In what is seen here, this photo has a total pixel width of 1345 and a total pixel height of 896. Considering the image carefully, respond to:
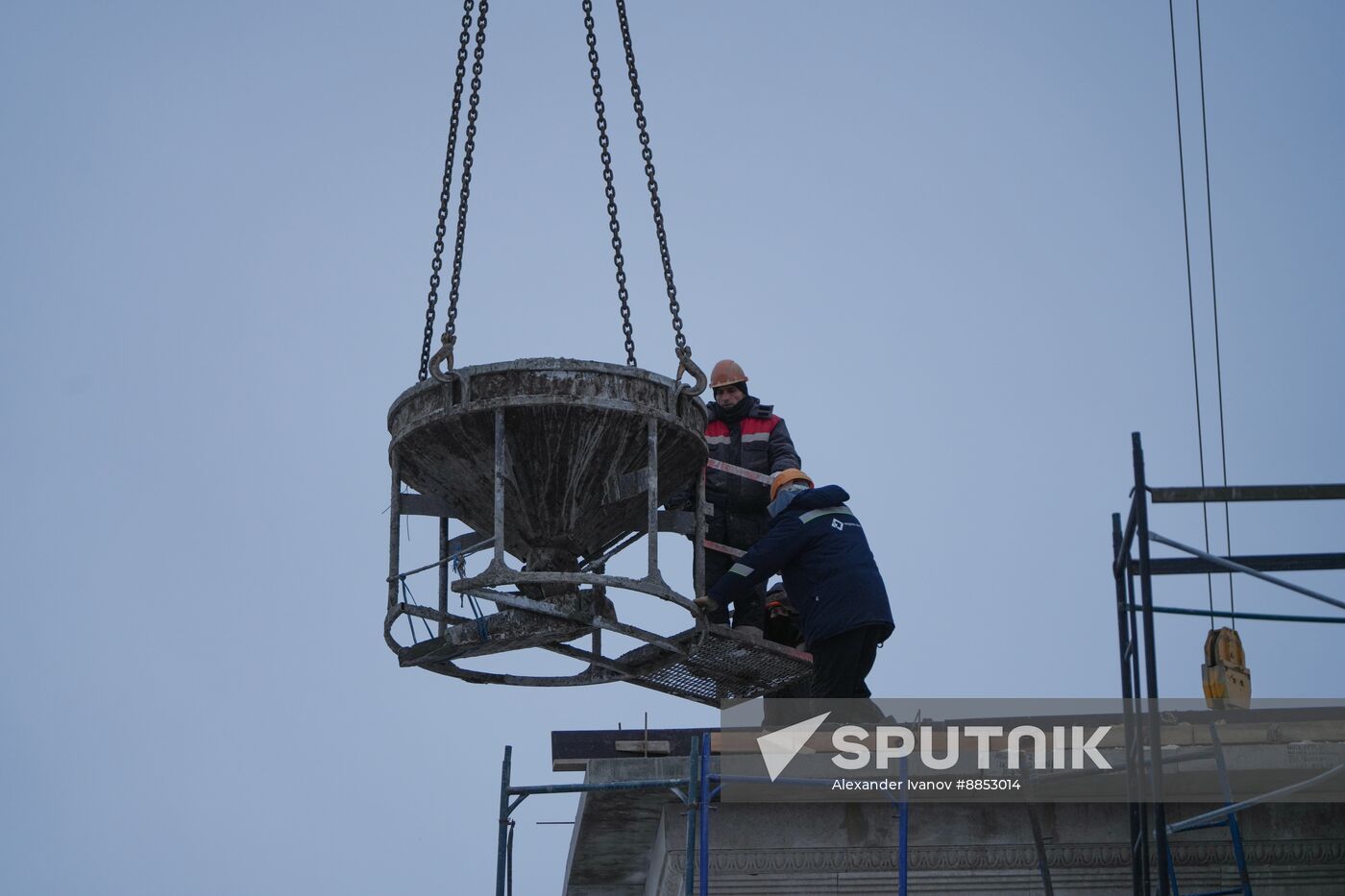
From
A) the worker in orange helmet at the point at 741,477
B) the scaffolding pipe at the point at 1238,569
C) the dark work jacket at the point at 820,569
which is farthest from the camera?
the worker in orange helmet at the point at 741,477

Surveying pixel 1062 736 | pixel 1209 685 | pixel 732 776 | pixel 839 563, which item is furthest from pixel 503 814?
pixel 1209 685

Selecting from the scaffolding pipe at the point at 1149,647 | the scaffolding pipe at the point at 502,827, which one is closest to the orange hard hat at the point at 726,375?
the scaffolding pipe at the point at 502,827

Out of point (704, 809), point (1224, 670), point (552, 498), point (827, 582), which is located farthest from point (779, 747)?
point (1224, 670)

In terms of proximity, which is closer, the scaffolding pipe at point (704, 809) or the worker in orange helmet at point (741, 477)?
the scaffolding pipe at point (704, 809)

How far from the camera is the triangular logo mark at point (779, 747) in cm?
1238

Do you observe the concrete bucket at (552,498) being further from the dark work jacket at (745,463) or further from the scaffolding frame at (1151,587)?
the scaffolding frame at (1151,587)

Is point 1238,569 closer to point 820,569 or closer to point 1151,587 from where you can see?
A: point 1151,587

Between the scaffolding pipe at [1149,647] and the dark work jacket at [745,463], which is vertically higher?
the dark work jacket at [745,463]

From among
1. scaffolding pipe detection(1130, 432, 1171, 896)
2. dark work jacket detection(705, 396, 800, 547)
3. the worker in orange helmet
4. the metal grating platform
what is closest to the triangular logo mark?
the metal grating platform

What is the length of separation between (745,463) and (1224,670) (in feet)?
14.8

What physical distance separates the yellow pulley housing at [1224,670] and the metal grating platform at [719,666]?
2.93 meters

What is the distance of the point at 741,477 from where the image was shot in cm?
1450

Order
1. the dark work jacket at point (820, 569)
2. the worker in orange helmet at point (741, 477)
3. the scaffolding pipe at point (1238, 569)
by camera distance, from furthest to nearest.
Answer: the worker in orange helmet at point (741, 477) → the dark work jacket at point (820, 569) → the scaffolding pipe at point (1238, 569)

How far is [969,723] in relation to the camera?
1255 centimetres
